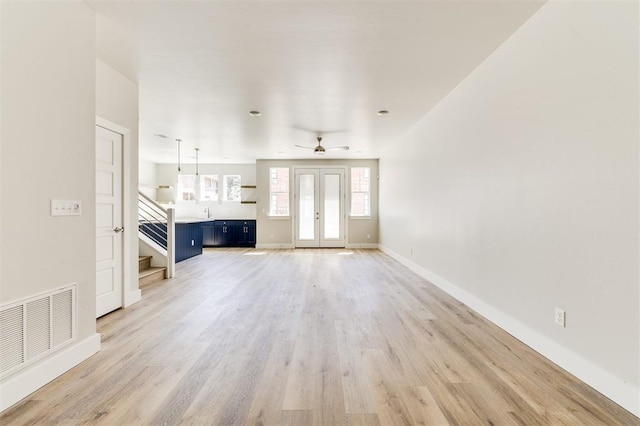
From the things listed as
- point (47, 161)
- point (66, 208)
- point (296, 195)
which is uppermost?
point (296, 195)

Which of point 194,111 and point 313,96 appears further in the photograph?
point 194,111

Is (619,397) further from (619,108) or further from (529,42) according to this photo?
(529,42)

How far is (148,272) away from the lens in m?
4.84

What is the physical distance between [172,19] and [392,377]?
127 inches

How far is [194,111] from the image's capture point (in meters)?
4.87

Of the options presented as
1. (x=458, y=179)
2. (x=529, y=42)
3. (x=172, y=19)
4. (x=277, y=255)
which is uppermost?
(x=172, y=19)

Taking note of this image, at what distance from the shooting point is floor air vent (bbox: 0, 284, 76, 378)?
71.3 inches

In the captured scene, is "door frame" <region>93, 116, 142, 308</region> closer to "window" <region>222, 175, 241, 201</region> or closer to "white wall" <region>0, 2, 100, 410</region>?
"white wall" <region>0, 2, 100, 410</region>

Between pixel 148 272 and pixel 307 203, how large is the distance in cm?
509

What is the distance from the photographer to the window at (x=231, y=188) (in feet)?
33.6

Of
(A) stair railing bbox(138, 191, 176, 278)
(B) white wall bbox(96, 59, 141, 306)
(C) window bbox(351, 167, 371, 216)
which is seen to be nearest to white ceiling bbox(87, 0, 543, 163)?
(B) white wall bbox(96, 59, 141, 306)

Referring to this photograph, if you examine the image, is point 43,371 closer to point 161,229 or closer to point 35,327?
point 35,327

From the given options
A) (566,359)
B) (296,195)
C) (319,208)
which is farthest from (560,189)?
(296,195)

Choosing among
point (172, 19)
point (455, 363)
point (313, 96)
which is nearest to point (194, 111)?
point (313, 96)
